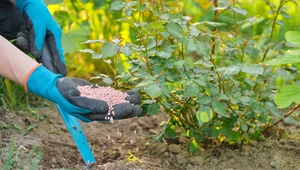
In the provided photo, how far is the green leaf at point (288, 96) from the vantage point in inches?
70.7

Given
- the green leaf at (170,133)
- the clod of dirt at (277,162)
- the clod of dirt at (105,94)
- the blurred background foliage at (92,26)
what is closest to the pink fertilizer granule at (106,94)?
the clod of dirt at (105,94)

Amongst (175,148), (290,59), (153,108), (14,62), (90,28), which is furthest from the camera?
(90,28)

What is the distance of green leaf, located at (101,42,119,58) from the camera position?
1.84 meters

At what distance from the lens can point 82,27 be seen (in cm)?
291

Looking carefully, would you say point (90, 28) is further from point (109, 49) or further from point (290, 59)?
point (290, 59)

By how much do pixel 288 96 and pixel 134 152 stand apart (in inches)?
29.7

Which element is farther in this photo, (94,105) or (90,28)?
(90,28)

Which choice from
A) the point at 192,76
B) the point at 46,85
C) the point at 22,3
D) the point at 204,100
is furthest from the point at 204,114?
the point at 22,3

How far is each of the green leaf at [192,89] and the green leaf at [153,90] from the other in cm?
12

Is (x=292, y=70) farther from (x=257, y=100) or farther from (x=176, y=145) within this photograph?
(x=176, y=145)

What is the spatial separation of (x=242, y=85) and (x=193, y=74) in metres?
0.28

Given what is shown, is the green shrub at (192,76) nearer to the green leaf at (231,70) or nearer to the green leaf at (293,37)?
the green leaf at (231,70)

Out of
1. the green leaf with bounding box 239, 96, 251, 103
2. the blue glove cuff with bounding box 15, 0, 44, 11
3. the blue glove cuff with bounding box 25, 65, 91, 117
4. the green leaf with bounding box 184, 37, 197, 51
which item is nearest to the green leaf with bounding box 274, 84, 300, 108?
the green leaf with bounding box 239, 96, 251, 103

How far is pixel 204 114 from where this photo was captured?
1.86 meters
